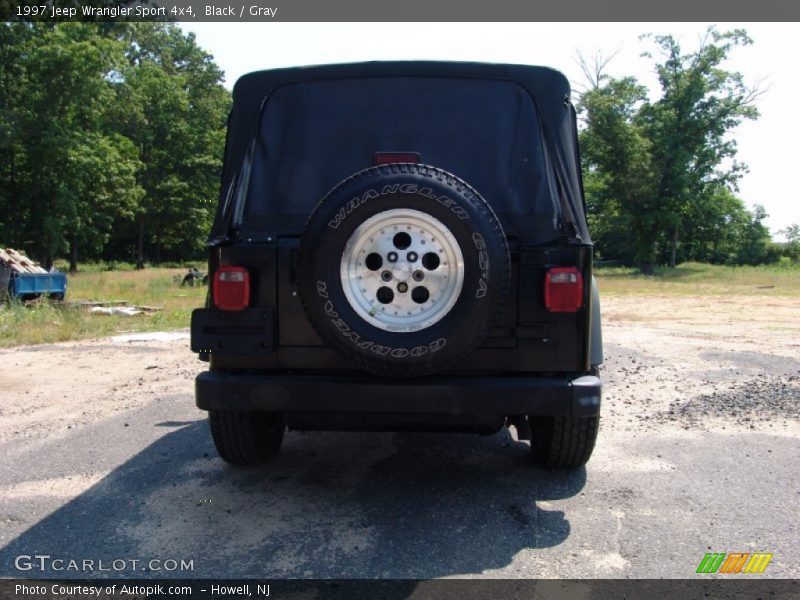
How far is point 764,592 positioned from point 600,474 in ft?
4.94

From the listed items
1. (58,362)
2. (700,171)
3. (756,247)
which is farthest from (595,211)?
(58,362)

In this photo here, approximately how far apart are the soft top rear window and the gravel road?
1.55m

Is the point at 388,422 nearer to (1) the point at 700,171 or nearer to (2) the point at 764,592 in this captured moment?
(2) the point at 764,592

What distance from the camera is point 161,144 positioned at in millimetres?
47531

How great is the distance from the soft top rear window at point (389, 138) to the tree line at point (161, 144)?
27385mm

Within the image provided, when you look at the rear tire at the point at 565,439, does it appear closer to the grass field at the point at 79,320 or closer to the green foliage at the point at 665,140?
the grass field at the point at 79,320

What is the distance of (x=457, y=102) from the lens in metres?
3.79

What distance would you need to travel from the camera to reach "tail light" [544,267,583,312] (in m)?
3.34

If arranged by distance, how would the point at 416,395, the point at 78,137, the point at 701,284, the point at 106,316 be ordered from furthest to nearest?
the point at 701,284, the point at 78,137, the point at 106,316, the point at 416,395

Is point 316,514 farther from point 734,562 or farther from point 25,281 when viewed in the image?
point 25,281

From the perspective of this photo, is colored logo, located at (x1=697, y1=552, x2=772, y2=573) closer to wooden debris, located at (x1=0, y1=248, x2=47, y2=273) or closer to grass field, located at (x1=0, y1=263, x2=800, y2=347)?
grass field, located at (x1=0, y1=263, x2=800, y2=347)

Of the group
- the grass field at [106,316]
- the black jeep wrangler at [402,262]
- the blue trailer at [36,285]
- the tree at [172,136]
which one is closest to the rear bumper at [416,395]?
the black jeep wrangler at [402,262]

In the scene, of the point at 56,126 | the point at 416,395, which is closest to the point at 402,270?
the point at 416,395

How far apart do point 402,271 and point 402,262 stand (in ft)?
0.13
